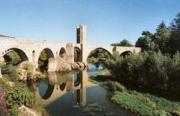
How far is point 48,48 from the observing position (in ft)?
138

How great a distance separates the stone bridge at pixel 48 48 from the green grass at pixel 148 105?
16642mm

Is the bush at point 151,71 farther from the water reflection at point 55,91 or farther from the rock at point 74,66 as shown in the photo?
the rock at point 74,66

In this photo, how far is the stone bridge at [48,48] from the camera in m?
30.7

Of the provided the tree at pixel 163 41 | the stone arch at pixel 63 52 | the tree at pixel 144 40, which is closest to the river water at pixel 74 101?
the stone arch at pixel 63 52

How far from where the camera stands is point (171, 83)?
2231cm

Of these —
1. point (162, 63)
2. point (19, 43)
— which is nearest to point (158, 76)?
point (162, 63)

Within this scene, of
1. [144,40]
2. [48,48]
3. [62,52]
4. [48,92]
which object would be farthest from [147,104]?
[144,40]

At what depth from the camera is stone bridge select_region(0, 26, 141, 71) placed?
30719mm

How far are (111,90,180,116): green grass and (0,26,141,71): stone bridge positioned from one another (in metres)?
16.6

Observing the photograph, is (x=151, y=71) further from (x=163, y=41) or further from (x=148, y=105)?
(x=163, y=41)

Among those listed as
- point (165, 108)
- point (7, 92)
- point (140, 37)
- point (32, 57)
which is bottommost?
point (165, 108)

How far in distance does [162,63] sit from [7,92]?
1634cm

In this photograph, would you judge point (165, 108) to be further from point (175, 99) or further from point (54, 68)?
point (54, 68)

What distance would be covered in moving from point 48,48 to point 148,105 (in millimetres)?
27237
